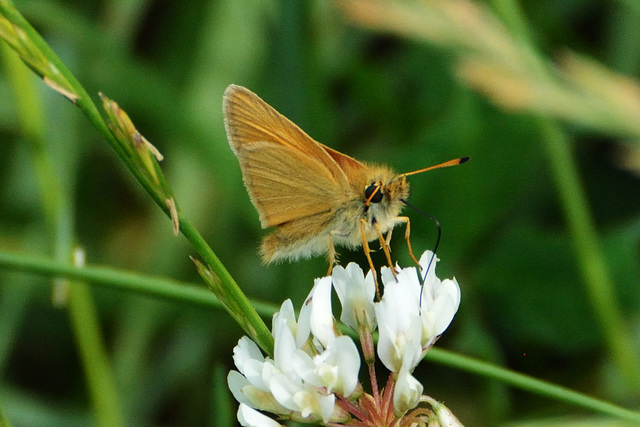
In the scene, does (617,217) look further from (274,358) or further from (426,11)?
(274,358)

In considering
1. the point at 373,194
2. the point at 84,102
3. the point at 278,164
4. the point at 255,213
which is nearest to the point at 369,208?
the point at 373,194

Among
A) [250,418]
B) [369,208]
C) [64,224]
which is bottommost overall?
[250,418]

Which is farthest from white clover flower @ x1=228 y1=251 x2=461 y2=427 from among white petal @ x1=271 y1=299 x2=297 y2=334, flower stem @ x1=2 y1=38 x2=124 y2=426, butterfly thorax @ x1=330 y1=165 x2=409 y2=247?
flower stem @ x1=2 y1=38 x2=124 y2=426

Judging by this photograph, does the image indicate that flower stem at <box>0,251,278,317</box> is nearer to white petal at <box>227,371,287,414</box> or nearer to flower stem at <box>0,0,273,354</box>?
white petal at <box>227,371,287,414</box>

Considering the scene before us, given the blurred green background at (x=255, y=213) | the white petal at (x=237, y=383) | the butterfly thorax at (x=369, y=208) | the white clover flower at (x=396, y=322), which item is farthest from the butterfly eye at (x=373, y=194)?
the blurred green background at (x=255, y=213)

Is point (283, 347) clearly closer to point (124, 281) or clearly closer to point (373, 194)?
point (124, 281)

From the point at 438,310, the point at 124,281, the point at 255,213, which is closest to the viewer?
the point at 438,310

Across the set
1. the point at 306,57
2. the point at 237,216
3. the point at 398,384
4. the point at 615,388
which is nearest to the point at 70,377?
the point at 237,216

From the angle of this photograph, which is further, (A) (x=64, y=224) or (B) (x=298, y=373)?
(A) (x=64, y=224)
